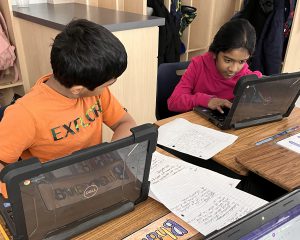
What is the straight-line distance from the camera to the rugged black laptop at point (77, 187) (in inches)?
22.1

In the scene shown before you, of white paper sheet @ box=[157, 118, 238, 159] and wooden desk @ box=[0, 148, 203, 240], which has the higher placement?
wooden desk @ box=[0, 148, 203, 240]

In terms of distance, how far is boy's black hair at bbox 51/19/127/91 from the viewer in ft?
2.77

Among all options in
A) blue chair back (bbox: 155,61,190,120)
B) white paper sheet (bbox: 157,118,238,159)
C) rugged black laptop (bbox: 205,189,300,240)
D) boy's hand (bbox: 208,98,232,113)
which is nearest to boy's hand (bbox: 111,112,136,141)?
white paper sheet (bbox: 157,118,238,159)

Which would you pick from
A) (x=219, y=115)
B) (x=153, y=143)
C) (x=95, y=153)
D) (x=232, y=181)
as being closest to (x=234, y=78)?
(x=219, y=115)

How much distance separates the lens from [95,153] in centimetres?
60

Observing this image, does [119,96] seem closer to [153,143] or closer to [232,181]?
[232,181]

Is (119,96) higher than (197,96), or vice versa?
(197,96)

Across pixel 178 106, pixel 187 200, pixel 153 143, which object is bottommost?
pixel 178 106

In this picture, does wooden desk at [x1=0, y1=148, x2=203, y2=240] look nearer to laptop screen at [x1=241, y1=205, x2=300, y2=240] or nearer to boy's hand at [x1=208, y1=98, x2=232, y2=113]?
laptop screen at [x1=241, y1=205, x2=300, y2=240]

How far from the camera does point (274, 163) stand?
3.28 ft

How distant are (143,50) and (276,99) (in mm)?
934

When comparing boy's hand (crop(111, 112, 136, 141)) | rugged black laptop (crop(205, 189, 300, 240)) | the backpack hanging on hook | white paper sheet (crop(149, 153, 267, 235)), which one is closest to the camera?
rugged black laptop (crop(205, 189, 300, 240))

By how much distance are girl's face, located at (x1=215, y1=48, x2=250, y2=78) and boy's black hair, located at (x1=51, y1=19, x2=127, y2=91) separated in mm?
725

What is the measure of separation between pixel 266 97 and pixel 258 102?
0.03m
